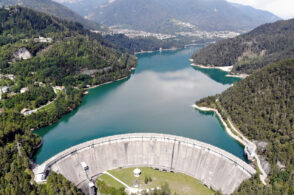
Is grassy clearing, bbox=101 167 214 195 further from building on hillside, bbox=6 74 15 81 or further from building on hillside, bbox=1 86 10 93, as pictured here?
building on hillside, bbox=6 74 15 81

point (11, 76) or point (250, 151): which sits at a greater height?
point (11, 76)

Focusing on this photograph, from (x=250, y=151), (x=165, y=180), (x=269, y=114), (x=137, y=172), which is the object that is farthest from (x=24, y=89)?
(x=269, y=114)

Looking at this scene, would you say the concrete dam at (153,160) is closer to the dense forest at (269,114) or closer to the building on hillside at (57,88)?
the dense forest at (269,114)

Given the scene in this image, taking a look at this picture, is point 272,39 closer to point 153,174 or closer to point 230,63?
point 230,63

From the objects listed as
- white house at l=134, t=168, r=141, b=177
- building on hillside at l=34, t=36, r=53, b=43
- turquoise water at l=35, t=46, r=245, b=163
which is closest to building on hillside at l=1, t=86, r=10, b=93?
turquoise water at l=35, t=46, r=245, b=163

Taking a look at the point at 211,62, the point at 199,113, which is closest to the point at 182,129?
the point at 199,113

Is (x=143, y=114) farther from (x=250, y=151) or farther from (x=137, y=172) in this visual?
(x=250, y=151)

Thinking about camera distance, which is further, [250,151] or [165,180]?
[250,151]
